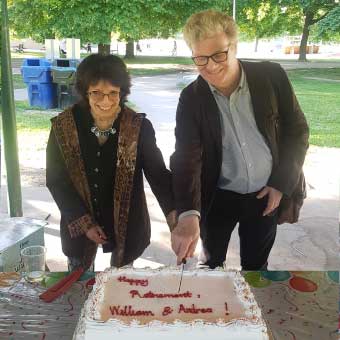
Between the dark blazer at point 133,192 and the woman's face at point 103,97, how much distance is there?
0.13 m

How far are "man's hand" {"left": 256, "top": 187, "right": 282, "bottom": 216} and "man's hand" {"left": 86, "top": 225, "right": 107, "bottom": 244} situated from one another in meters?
0.67

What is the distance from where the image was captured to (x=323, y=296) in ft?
5.21

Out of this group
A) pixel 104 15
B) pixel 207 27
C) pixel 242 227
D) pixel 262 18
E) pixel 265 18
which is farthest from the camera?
pixel 265 18

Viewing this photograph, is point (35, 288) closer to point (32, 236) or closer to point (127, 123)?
point (127, 123)

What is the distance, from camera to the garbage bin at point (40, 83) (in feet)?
30.9

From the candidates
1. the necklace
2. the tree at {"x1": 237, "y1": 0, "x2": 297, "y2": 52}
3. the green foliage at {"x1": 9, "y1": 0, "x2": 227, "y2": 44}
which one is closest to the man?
the necklace

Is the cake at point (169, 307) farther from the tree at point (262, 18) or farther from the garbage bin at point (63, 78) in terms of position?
the tree at point (262, 18)

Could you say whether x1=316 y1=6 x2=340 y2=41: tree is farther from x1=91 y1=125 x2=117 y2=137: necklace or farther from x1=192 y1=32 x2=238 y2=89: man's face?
x1=91 y1=125 x2=117 y2=137: necklace

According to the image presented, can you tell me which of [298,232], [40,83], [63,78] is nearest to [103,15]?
[40,83]

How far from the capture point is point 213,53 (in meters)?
1.75

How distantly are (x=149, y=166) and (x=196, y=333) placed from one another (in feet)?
3.04

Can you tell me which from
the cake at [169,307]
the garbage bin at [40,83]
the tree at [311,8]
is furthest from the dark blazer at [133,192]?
the tree at [311,8]

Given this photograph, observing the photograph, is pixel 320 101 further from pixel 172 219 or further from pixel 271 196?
pixel 172 219

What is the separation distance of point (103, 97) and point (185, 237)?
642mm
